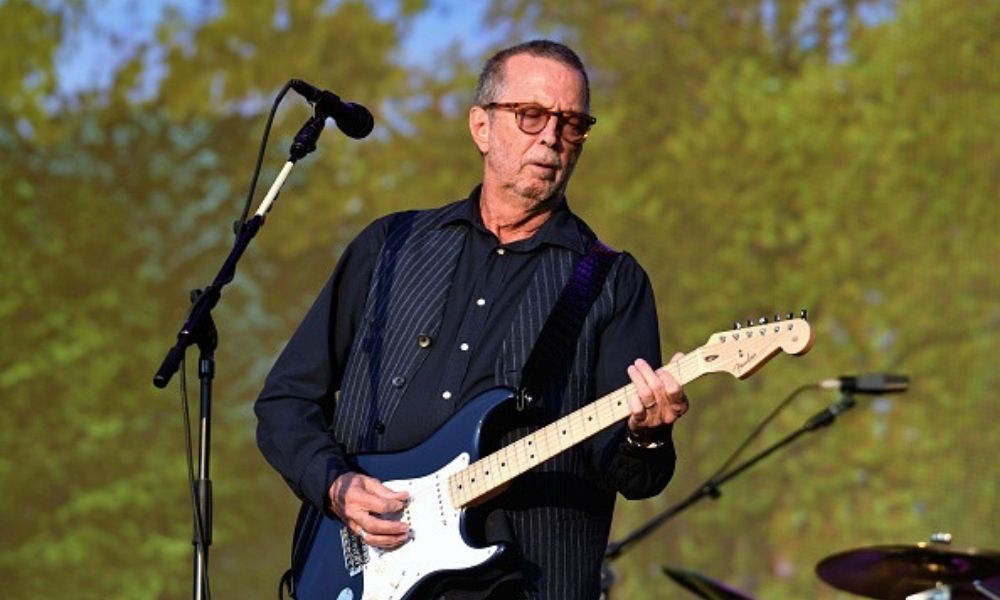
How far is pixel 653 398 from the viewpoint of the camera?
139 inches

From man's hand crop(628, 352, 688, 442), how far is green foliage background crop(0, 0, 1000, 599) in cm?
412

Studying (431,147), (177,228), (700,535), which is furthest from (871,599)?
(177,228)

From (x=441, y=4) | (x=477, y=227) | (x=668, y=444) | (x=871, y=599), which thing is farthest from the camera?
(x=441, y=4)

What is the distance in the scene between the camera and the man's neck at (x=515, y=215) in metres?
4.10

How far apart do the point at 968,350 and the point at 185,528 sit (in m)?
3.84

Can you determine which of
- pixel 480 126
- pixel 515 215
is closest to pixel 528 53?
pixel 480 126

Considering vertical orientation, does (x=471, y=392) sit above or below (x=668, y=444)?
above

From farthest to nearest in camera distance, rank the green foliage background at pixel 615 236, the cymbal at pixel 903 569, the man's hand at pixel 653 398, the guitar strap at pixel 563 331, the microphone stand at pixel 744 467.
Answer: the green foliage background at pixel 615 236 < the microphone stand at pixel 744 467 < the cymbal at pixel 903 569 < the guitar strap at pixel 563 331 < the man's hand at pixel 653 398

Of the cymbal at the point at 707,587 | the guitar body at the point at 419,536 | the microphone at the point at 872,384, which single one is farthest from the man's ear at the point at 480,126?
the microphone at the point at 872,384

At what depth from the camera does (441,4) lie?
8023 mm

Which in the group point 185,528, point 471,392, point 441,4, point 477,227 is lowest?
point 471,392

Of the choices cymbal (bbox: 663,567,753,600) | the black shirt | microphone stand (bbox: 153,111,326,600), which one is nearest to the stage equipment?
microphone stand (bbox: 153,111,326,600)

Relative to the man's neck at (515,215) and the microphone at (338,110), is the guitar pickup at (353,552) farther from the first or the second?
the microphone at (338,110)

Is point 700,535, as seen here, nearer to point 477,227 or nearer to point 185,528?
point 185,528
